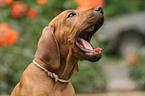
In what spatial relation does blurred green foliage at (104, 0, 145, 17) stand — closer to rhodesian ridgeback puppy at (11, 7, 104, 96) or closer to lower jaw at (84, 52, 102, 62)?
rhodesian ridgeback puppy at (11, 7, 104, 96)

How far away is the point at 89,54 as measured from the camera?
332cm

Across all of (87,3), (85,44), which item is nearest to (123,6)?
(87,3)

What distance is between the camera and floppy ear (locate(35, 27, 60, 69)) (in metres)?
3.26

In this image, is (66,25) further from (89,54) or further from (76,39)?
(89,54)

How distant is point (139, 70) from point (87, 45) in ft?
14.8

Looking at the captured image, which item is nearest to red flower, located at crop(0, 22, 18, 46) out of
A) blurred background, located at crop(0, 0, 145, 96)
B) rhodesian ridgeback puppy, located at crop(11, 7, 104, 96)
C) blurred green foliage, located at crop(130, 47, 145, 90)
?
blurred background, located at crop(0, 0, 145, 96)

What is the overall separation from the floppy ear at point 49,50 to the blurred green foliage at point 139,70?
4746 millimetres

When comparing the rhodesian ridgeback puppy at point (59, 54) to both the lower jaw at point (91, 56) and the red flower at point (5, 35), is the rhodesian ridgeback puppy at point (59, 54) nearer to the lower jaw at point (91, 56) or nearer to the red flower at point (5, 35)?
the lower jaw at point (91, 56)

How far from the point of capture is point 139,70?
7570mm

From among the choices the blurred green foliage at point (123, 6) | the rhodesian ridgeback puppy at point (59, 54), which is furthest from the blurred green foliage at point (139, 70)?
the blurred green foliage at point (123, 6)

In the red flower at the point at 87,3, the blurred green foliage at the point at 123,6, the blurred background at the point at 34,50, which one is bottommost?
the blurred green foliage at the point at 123,6

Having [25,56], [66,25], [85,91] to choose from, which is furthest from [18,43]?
[66,25]

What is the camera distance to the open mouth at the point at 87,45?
332cm

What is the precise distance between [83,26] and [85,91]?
415cm
